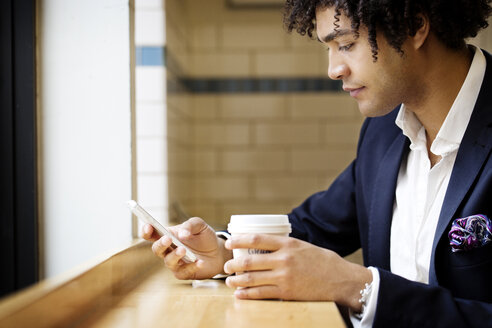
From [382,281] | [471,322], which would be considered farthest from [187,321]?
[471,322]

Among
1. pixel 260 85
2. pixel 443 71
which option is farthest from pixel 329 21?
pixel 260 85

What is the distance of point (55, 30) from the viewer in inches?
49.5

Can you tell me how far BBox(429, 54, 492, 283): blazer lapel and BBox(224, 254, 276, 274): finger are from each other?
45cm

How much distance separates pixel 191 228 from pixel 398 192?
0.59 meters

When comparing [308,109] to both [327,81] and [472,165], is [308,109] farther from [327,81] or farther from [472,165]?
[472,165]

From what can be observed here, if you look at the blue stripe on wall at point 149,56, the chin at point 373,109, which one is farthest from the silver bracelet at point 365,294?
the blue stripe on wall at point 149,56

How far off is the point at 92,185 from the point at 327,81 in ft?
7.15

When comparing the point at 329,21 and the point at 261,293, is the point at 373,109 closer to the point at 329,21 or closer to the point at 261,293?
the point at 329,21

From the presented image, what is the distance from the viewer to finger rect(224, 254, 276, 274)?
2.98ft

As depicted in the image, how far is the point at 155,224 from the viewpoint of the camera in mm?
1009

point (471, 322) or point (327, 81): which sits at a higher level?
point (327, 81)

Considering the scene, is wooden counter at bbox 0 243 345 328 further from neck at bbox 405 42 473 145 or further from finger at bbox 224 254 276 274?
neck at bbox 405 42 473 145

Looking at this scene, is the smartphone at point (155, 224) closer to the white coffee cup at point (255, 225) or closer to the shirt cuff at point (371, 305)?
the white coffee cup at point (255, 225)

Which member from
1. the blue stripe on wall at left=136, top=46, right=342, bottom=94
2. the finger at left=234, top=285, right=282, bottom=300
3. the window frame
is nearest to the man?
the finger at left=234, top=285, right=282, bottom=300
